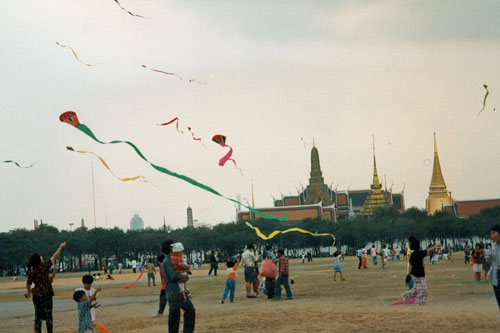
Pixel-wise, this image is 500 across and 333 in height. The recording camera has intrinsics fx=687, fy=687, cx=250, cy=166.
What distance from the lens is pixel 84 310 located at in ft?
39.5

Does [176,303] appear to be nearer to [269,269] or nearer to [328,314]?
[328,314]

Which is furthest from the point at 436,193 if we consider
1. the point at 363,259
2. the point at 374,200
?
the point at 363,259

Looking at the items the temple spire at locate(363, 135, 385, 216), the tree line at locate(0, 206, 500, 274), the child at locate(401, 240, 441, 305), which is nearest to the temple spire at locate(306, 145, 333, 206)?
the temple spire at locate(363, 135, 385, 216)

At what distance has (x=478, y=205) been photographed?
452ft

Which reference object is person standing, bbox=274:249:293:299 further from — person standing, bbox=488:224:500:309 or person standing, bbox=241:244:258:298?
person standing, bbox=488:224:500:309

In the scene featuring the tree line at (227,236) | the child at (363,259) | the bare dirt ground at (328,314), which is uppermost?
the tree line at (227,236)

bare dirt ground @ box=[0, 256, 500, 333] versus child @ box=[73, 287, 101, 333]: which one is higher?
child @ box=[73, 287, 101, 333]

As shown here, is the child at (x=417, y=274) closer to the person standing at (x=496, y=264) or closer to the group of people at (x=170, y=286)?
the group of people at (x=170, y=286)

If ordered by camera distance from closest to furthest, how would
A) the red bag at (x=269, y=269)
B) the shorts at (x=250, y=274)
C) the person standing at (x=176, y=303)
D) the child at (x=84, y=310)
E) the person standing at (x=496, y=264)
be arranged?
the person standing at (x=176, y=303) → the person standing at (x=496, y=264) → the child at (x=84, y=310) → the red bag at (x=269, y=269) → the shorts at (x=250, y=274)

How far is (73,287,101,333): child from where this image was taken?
1194 centimetres

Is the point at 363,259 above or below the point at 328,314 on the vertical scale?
above

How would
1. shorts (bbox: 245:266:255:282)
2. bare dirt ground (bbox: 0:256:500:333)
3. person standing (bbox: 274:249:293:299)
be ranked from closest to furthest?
1. bare dirt ground (bbox: 0:256:500:333)
2. person standing (bbox: 274:249:293:299)
3. shorts (bbox: 245:266:255:282)

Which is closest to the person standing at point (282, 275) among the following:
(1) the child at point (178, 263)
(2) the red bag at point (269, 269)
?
(2) the red bag at point (269, 269)

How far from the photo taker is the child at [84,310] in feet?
39.2
